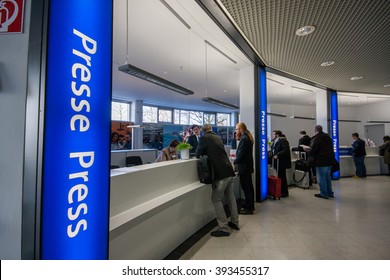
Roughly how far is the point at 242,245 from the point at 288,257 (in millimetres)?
536

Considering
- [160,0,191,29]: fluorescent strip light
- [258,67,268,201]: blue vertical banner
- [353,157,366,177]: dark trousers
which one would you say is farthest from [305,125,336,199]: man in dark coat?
[160,0,191,29]: fluorescent strip light

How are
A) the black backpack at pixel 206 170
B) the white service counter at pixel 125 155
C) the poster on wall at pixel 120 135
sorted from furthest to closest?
the poster on wall at pixel 120 135 < the white service counter at pixel 125 155 < the black backpack at pixel 206 170

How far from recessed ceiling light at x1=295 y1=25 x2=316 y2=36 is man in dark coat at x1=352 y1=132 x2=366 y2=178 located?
18.8 ft

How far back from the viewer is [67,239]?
1049mm

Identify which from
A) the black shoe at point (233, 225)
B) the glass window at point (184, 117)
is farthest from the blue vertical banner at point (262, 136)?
the glass window at point (184, 117)

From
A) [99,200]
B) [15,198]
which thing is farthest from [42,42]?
[99,200]

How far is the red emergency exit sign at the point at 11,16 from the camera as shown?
1053 mm

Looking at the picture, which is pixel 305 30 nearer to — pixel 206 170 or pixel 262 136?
pixel 262 136

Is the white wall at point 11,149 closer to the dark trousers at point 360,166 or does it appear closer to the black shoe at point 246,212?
the black shoe at point 246,212

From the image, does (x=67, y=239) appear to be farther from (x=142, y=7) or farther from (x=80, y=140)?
(x=142, y=7)

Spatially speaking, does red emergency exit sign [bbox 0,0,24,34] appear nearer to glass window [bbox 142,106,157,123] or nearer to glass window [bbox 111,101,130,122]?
glass window [bbox 111,101,130,122]

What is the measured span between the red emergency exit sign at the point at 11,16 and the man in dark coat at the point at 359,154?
8.90 meters
